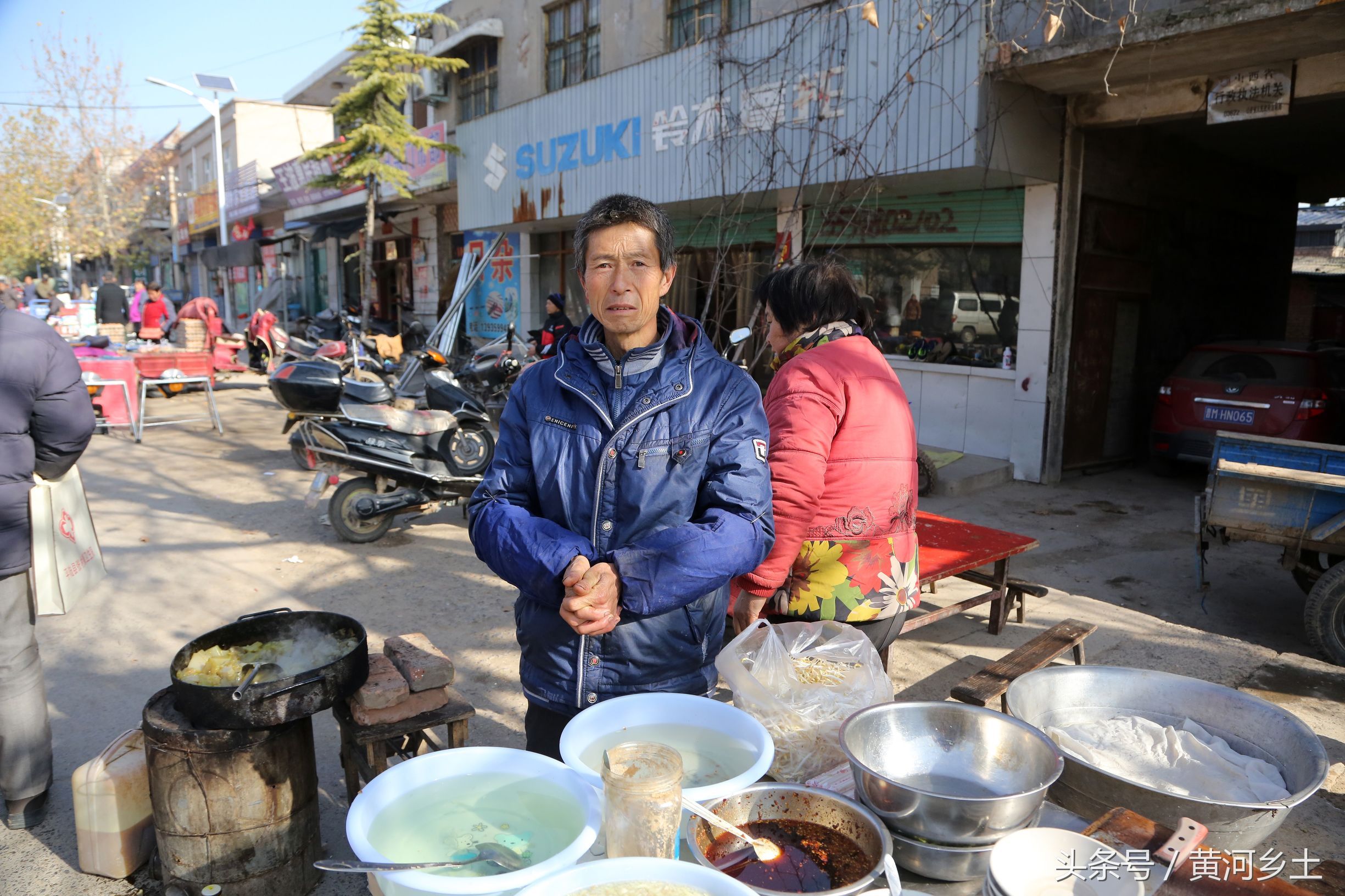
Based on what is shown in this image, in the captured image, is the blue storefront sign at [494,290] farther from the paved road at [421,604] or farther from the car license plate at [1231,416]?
the car license plate at [1231,416]

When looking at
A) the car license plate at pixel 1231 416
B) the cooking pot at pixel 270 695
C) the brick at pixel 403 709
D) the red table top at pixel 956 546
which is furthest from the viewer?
the car license plate at pixel 1231 416

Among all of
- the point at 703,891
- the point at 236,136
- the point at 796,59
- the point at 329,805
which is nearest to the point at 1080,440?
the point at 796,59

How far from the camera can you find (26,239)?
89.2 ft

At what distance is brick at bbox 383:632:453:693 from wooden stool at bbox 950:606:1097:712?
1.75m

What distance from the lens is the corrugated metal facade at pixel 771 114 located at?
7.81 meters

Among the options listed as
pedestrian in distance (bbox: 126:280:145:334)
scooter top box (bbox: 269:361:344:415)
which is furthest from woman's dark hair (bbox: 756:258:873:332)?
pedestrian in distance (bbox: 126:280:145:334)

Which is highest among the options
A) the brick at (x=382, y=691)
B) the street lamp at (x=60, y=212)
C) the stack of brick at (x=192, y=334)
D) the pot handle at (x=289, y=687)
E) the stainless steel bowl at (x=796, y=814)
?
the street lamp at (x=60, y=212)

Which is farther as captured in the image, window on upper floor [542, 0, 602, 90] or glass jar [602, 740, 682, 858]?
window on upper floor [542, 0, 602, 90]

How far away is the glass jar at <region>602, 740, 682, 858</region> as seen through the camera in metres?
1.29

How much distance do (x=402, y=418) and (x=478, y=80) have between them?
12655mm

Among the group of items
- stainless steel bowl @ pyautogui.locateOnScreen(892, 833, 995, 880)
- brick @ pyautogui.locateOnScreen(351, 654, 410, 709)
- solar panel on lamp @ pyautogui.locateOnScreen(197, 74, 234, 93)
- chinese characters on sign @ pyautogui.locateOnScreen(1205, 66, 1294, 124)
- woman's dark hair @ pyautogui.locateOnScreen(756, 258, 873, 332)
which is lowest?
brick @ pyautogui.locateOnScreen(351, 654, 410, 709)

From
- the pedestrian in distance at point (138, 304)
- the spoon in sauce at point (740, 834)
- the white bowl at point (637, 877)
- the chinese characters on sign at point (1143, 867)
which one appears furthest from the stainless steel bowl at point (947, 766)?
the pedestrian in distance at point (138, 304)

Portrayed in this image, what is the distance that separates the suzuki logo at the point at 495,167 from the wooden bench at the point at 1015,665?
1293cm

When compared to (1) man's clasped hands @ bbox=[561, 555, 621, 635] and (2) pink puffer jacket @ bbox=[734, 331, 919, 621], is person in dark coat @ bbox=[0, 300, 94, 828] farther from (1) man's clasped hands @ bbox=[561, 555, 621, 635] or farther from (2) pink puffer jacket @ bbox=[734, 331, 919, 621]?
(2) pink puffer jacket @ bbox=[734, 331, 919, 621]
